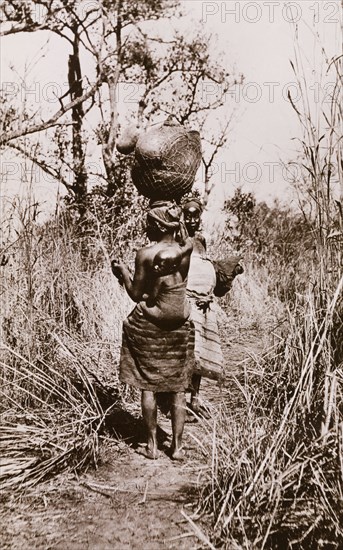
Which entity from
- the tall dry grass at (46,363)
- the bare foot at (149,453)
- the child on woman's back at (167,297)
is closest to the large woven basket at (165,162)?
the child on woman's back at (167,297)

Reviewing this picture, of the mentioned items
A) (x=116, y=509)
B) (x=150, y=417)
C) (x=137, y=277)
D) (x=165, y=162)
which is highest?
(x=165, y=162)

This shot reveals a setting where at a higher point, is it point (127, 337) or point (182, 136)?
point (182, 136)

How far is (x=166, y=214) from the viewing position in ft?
10.6

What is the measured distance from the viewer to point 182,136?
3.34 metres

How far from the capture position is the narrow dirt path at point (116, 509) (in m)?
2.35

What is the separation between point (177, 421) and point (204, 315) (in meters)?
1.21

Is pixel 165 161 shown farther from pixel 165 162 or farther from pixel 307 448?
pixel 307 448

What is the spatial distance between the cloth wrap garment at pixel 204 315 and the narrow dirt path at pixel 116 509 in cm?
91

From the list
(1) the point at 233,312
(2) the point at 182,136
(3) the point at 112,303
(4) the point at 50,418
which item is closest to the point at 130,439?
(4) the point at 50,418

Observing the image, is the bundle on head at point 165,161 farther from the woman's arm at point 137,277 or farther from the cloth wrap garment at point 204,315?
the cloth wrap garment at point 204,315

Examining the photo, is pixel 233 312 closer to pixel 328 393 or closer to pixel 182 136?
pixel 182 136

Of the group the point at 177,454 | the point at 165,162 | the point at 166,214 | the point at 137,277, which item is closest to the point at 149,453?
the point at 177,454

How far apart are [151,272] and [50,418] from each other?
2.97 feet

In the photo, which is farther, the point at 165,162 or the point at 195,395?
the point at 195,395
